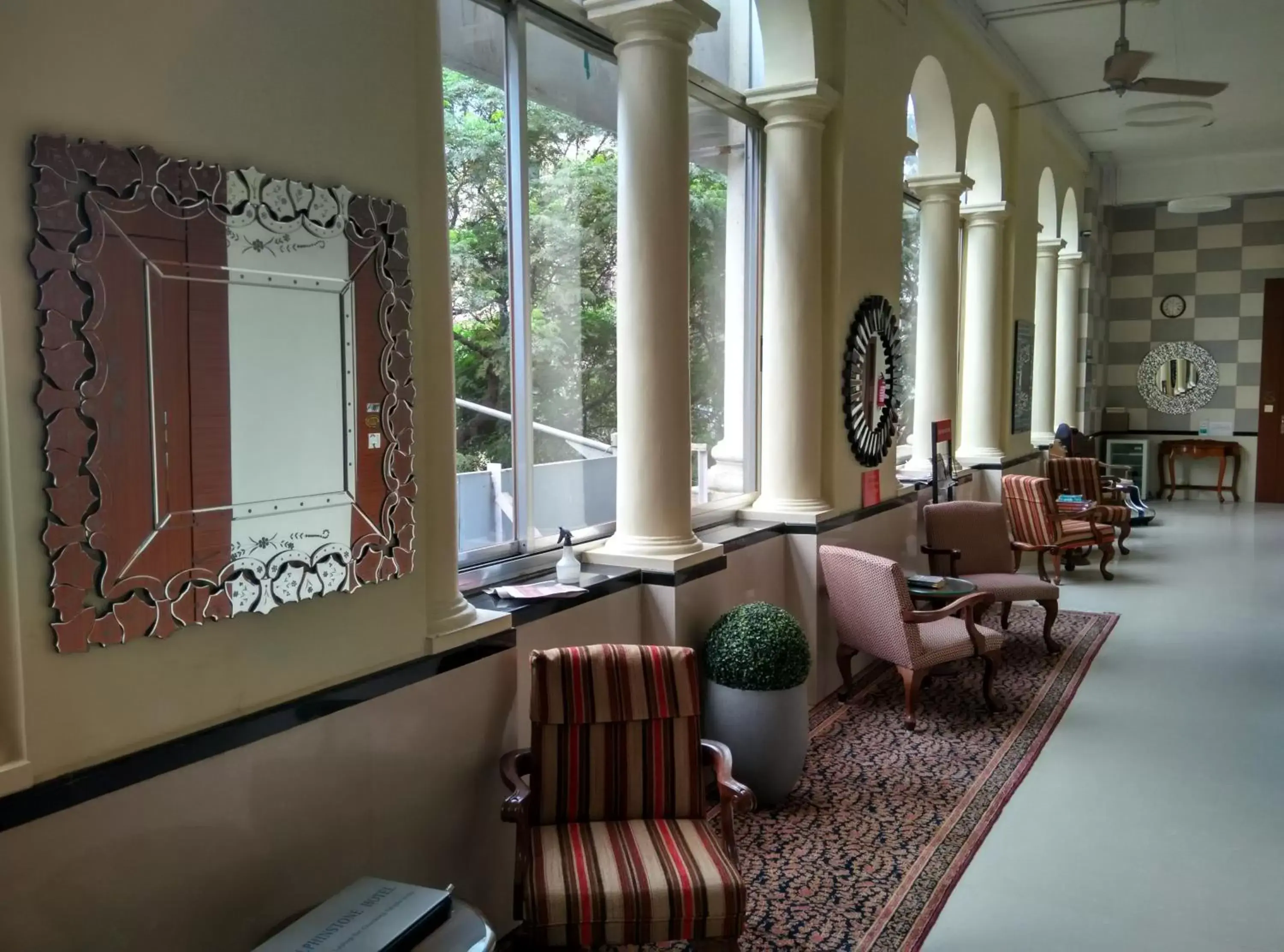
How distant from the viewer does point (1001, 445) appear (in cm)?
846

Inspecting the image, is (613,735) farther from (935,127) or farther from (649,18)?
(935,127)

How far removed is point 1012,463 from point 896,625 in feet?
14.9

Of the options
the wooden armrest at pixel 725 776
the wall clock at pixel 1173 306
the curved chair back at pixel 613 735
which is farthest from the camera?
the wall clock at pixel 1173 306

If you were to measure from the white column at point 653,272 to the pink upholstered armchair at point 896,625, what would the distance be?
3.52 feet

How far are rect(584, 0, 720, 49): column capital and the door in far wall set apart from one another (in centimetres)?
1116

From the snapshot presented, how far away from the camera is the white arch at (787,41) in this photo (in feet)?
Answer: 15.4

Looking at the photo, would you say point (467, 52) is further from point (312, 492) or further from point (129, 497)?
point (129, 497)

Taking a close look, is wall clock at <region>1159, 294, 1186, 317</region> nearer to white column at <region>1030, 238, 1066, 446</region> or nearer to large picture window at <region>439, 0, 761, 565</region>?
white column at <region>1030, 238, 1066, 446</region>

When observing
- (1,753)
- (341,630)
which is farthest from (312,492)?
(1,753)

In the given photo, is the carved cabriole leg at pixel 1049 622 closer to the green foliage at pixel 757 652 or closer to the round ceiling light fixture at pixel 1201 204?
the green foliage at pixel 757 652

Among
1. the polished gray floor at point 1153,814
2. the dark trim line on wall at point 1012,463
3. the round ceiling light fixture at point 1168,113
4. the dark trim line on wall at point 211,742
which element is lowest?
the polished gray floor at point 1153,814

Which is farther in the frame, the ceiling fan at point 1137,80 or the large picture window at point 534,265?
the ceiling fan at point 1137,80

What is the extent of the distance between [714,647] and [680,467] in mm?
680

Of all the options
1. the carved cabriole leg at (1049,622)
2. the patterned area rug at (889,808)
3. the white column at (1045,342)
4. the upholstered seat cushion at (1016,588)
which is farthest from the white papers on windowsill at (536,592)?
the white column at (1045,342)
